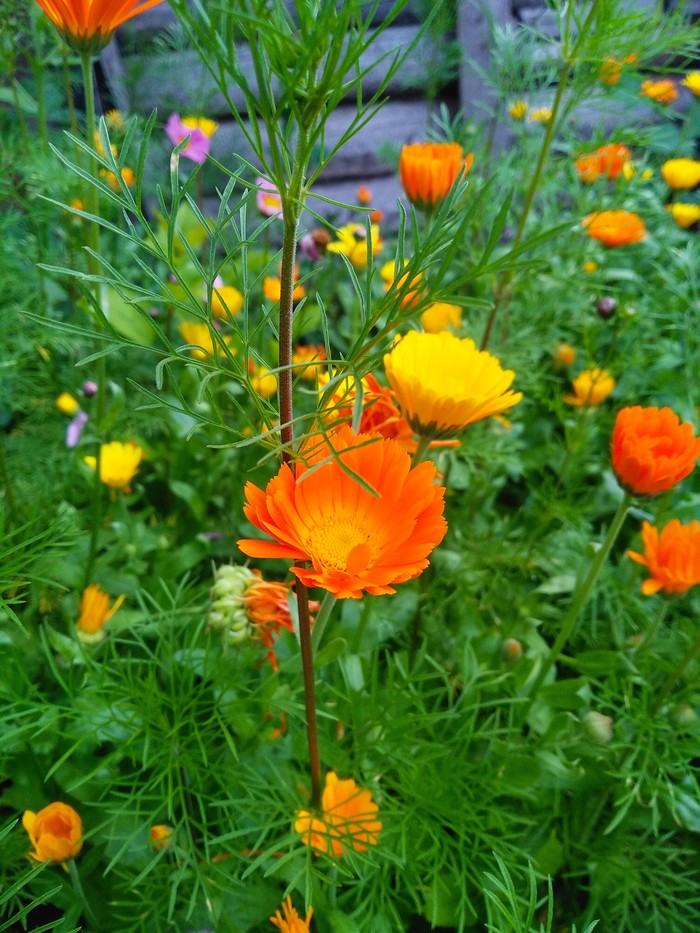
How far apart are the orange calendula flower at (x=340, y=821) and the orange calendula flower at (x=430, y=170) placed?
1.71 feet

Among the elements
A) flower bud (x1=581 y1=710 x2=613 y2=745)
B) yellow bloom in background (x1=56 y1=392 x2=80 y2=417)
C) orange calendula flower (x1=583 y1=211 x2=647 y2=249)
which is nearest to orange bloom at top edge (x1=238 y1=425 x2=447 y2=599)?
flower bud (x1=581 y1=710 x2=613 y2=745)

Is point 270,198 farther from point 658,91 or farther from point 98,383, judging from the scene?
point 658,91

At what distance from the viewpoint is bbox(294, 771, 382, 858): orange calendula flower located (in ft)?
1.49

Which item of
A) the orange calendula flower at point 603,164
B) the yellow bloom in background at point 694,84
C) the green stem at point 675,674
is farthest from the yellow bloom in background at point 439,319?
the yellow bloom in background at point 694,84

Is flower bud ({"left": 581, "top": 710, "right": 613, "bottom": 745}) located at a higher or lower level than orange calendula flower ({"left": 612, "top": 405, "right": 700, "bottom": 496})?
lower

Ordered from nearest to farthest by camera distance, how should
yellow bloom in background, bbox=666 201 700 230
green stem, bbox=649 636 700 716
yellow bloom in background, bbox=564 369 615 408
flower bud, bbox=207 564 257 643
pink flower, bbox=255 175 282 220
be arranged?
pink flower, bbox=255 175 282 220 < flower bud, bbox=207 564 257 643 < green stem, bbox=649 636 700 716 < yellow bloom in background, bbox=564 369 615 408 < yellow bloom in background, bbox=666 201 700 230

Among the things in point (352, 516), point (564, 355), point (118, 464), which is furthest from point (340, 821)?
point (564, 355)

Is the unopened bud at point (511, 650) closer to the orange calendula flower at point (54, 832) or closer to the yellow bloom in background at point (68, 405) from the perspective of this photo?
the orange calendula flower at point (54, 832)

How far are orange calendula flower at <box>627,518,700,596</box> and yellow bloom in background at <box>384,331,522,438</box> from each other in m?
0.28

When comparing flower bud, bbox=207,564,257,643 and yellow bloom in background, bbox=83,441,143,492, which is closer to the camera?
flower bud, bbox=207,564,257,643

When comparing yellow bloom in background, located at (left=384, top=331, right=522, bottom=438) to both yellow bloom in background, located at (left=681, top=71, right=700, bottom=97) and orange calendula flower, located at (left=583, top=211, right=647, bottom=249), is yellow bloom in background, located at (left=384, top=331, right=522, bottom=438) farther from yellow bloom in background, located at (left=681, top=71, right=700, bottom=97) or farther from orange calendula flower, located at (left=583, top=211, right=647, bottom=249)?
yellow bloom in background, located at (left=681, top=71, right=700, bottom=97)

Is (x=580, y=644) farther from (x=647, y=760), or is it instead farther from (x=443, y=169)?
(x=443, y=169)

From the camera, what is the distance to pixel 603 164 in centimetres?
102

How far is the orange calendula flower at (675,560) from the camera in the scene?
2.02ft
